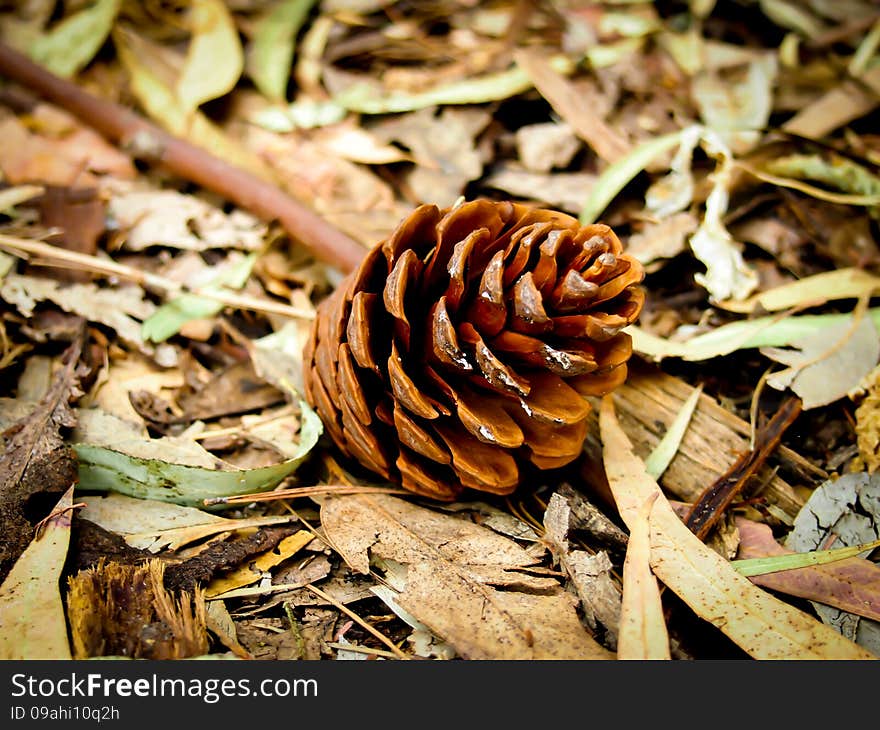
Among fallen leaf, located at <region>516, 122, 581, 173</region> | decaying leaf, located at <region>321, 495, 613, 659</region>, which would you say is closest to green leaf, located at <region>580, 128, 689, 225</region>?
fallen leaf, located at <region>516, 122, 581, 173</region>

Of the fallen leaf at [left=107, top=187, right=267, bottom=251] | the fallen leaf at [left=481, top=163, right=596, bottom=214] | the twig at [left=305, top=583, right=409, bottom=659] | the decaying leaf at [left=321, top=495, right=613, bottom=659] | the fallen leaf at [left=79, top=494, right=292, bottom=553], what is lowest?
the twig at [left=305, top=583, right=409, bottom=659]

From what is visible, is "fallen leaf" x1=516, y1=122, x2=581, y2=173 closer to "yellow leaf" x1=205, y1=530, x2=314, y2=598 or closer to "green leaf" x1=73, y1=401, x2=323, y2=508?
"green leaf" x1=73, y1=401, x2=323, y2=508

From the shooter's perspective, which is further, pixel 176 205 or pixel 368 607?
pixel 176 205

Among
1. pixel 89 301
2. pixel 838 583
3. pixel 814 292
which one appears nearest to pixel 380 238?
pixel 89 301

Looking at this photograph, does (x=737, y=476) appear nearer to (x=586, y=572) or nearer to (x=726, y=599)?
(x=726, y=599)
